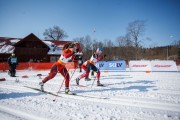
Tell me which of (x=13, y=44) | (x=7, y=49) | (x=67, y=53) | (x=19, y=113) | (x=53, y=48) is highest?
(x=13, y=44)

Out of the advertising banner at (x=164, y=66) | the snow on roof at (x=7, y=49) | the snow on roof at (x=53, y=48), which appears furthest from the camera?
the snow on roof at (x=53, y=48)

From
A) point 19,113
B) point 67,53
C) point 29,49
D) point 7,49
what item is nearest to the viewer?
point 19,113

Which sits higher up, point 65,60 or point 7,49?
point 7,49

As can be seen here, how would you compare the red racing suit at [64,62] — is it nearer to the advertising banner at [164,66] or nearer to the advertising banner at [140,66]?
the advertising banner at [140,66]

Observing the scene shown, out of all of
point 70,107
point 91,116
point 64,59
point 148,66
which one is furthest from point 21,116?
point 148,66

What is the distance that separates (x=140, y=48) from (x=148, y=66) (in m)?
30.4

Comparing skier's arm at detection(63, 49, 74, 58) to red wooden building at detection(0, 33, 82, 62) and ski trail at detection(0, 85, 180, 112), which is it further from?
red wooden building at detection(0, 33, 82, 62)

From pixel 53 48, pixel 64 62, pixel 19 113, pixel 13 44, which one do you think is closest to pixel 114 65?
pixel 64 62

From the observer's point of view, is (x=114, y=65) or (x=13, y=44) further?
(x=13, y=44)

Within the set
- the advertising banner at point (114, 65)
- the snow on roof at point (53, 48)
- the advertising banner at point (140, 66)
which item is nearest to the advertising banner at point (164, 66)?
the advertising banner at point (140, 66)

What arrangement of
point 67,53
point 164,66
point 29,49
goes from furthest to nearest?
point 29,49, point 164,66, point 67,53

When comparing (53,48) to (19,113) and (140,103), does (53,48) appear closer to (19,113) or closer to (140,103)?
(140,103)

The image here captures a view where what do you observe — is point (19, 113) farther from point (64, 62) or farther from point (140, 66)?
point (140, 66)

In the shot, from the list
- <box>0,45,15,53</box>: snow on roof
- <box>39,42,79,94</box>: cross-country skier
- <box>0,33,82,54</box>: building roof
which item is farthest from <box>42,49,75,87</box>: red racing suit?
<box>0,45,15,53</box>: snow on roof
